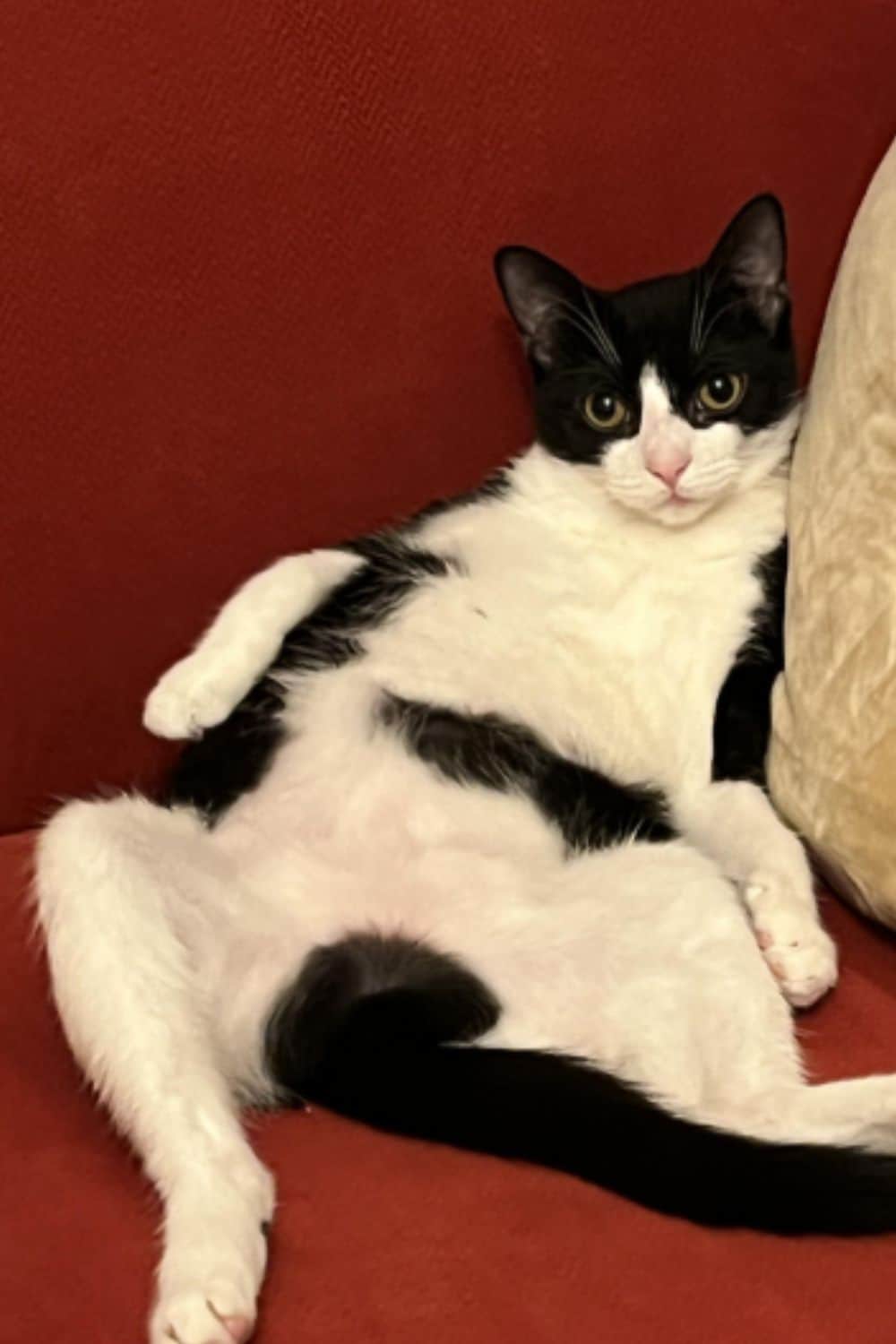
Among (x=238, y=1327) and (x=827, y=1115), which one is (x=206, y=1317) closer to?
(x=238, y=1327)

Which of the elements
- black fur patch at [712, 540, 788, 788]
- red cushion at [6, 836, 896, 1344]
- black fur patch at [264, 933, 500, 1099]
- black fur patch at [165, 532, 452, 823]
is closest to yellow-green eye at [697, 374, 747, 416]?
black fur patch at [712, 540, 788, 788]

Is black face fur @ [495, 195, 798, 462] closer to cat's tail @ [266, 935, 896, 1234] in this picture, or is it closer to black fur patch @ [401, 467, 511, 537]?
black fur patch @ [401, 467, 511, 537]

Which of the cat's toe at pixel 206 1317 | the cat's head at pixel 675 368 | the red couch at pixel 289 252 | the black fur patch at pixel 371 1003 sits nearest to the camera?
the cat's toe at pixel 206 1317

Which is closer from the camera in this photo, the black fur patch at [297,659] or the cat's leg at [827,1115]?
the cat's leg at [827,1115]

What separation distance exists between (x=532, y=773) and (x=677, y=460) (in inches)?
12.7

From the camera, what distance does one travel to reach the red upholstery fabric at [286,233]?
4.83 ft

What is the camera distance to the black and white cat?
1144 millimetres

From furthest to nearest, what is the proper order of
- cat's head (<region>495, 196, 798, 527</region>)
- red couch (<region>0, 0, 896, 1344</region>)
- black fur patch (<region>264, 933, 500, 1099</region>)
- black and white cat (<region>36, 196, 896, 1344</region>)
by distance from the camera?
cat's head (<region>495, 196, 798, 527</region>), red couch (<region>0, 0, 896, 1344</region>), black fur patch (<region>264, 933, 500, 1099</region>), black and white cat (<region>36, 196, 896, 1344</region>)

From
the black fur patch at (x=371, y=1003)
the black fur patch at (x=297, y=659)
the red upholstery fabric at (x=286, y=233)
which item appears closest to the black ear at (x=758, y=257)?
the red upholstery fabric at (x=286, y=233)

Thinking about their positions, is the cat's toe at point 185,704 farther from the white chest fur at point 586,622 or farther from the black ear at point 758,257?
the black ear at point 758,257

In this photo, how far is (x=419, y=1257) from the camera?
107cm

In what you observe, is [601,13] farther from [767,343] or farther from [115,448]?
[115,448]

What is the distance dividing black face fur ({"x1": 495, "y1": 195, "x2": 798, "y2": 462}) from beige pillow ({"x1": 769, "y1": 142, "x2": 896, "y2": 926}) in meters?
0.09

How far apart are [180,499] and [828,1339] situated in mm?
935
